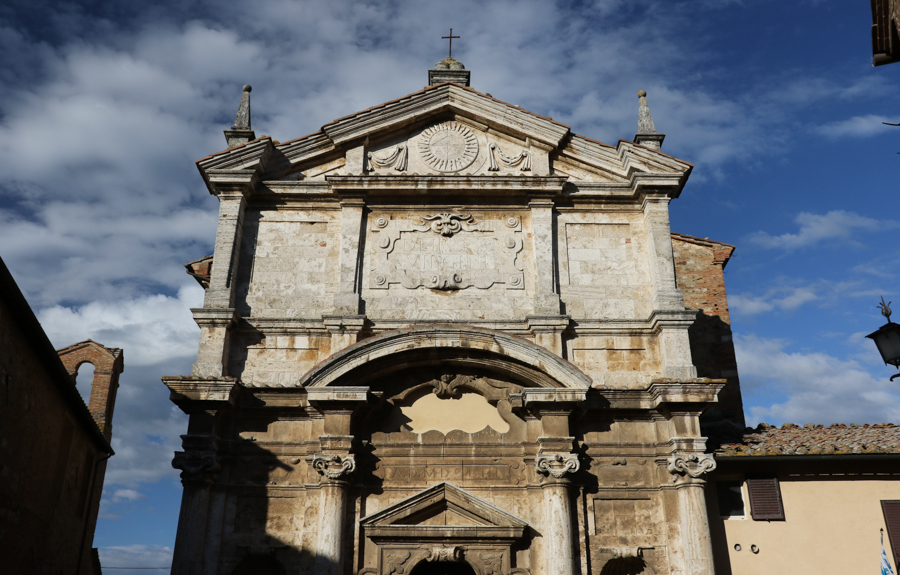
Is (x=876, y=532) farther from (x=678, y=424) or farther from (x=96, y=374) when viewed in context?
(x=96, y=374)

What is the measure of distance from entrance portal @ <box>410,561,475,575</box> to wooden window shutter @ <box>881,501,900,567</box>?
6.52 meters

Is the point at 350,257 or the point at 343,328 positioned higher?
the point at 350,257

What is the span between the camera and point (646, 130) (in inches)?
576

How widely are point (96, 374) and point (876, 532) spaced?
738 inches

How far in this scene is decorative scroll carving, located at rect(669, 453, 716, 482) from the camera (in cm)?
1148

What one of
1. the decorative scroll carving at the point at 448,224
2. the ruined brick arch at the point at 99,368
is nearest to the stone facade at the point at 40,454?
the ruined brick arch at the point at 99,368

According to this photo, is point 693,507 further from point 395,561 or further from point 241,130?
point 241,130

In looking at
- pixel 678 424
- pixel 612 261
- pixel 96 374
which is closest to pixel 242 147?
pixel 612 261

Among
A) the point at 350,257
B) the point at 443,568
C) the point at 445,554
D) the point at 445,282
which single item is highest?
the point at 350,257

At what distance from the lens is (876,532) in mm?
11969

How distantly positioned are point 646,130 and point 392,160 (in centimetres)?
487

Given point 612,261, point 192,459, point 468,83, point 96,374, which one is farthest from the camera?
point 96,374

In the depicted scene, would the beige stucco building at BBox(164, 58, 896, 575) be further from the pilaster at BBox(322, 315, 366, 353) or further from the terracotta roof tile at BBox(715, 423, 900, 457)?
the terracotta roof tile at BBox(715, 423, 900, 457)

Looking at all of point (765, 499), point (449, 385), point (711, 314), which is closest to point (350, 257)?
point (449, 385)
